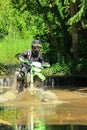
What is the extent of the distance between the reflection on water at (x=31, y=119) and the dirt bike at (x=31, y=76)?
139 cm

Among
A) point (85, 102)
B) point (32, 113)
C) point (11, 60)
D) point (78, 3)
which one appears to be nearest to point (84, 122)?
point (32, 113)

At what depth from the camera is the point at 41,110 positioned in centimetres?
1273

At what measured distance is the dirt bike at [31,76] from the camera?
14656 mm

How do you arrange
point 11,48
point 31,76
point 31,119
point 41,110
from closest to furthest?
point 31,119
point 41,110
point 31,76
point 11,48

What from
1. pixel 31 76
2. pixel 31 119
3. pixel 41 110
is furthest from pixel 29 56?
pixel 31 119

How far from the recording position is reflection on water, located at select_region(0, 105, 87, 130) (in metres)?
9.74

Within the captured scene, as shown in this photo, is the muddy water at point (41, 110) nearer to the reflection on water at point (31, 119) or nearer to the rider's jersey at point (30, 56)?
the reflection on water at point (31, 119)

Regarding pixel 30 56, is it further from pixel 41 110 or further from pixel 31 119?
pixel 31 119

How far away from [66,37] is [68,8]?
147 centimetres

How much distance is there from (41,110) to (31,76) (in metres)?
2.08

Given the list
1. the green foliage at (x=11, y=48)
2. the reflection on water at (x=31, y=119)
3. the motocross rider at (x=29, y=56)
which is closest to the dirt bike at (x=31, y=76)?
the motocross rider at (x=29, y=56)

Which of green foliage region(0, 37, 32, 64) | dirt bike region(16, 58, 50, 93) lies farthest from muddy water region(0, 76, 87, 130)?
green foliage region(0, 37, 32, 64)

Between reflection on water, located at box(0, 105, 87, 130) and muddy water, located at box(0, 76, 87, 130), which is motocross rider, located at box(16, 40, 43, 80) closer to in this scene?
muddy water, located at box(0, 76, 87, 130)

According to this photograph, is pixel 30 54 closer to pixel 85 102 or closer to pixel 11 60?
pixel 85 102
